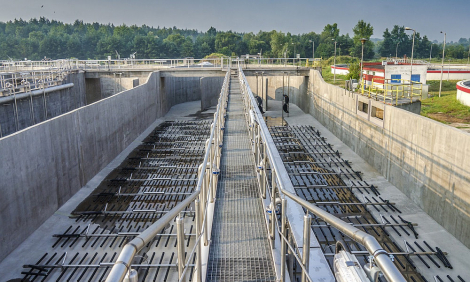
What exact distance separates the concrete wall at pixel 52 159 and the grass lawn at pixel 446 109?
48.2ft

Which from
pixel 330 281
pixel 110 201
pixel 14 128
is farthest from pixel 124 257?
pixel 14 128

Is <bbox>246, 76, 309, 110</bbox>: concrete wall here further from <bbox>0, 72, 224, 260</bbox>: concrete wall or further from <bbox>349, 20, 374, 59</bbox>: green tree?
<bbox>349, 20, 374, 59</bbox>: green tree

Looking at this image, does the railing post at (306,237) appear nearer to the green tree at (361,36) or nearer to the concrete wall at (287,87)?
the concrete wall at (287,87)

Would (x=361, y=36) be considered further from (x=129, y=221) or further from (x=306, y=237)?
(x=306, y=237)

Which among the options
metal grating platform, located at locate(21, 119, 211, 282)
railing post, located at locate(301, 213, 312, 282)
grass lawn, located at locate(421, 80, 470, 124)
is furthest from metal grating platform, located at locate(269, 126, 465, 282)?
grass lawn, located at locate(421, 80, 470, 124)

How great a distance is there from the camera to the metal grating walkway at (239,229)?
167 inches

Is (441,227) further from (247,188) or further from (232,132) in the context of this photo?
(247,188)

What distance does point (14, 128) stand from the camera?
16.3 m

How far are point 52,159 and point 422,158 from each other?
1122 centimetres

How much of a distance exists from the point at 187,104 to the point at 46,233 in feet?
85.2

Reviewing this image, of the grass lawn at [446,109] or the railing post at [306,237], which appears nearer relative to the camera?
the railing post at [306,237]

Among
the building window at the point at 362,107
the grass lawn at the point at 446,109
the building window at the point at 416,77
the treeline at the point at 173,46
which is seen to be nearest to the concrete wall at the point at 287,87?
the grass lawn at the point at 446,109

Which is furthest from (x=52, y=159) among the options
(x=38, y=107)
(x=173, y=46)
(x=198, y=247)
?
(x=173, y=46)

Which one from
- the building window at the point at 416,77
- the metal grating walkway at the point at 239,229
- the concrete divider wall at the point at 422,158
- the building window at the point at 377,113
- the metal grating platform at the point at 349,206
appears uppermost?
the building window at the point at 416,77
